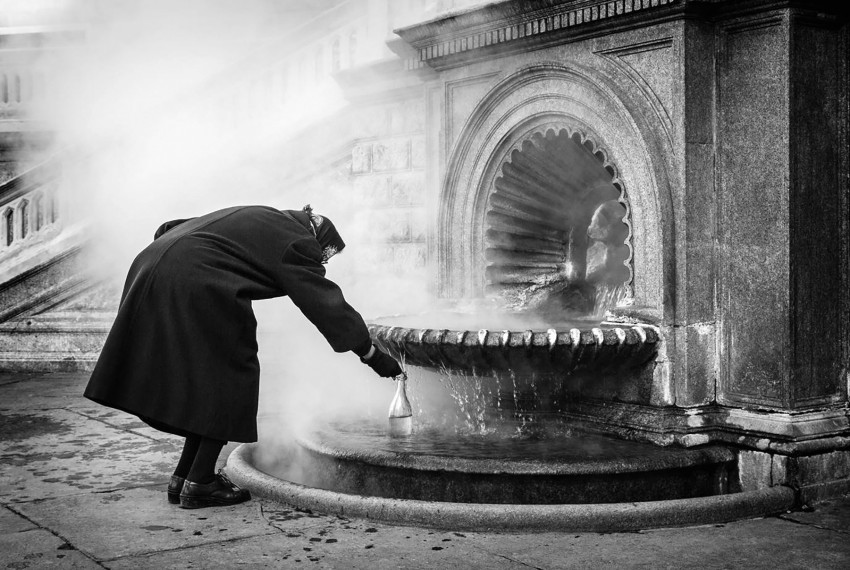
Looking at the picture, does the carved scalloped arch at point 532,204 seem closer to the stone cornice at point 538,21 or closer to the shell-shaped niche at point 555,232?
the shell-shaped niche at point 555,232

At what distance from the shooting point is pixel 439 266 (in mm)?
6340

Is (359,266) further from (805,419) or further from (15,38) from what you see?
(15,38)

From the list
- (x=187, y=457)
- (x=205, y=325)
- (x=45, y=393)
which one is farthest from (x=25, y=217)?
(x=205, y=325)

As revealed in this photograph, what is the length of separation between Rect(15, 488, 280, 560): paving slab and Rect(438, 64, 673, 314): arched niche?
224 centimetres

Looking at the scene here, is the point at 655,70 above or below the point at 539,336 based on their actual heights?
above

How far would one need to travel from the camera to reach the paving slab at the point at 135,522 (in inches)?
150

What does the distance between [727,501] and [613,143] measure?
198 centimetres

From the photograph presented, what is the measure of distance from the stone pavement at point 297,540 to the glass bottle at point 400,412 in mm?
806

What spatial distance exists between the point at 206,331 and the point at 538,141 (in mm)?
2386

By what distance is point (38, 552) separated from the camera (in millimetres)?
3697

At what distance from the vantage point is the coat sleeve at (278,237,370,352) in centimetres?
441

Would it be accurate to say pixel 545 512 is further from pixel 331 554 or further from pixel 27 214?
pixel 27 214

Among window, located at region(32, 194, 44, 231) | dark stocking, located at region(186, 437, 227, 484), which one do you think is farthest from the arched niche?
window, located at region(32, 194, 44, 231)

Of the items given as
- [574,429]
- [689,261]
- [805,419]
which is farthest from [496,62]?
[805,419]
